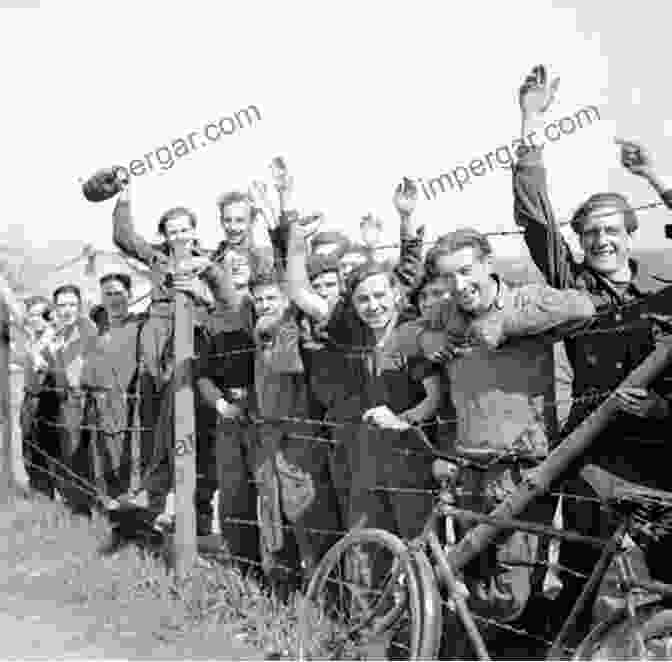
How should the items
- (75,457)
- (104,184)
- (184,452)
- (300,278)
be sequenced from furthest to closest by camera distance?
(75,457) → (104,184) → (184,452) → (300,278)

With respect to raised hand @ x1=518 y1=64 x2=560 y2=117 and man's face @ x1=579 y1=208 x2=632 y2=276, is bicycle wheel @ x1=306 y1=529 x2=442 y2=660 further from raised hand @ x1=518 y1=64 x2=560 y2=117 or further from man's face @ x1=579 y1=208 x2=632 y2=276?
raised hand @ x1=518 y1=64 x2=560 y2=117

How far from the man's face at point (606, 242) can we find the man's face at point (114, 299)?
4.16m

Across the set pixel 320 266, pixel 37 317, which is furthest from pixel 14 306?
pixel 320 266

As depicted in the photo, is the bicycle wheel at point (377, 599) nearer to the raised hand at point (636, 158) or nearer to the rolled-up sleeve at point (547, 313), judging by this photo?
the rolled-up sleeve at point (547, 313)

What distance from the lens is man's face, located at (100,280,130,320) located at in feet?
24.1

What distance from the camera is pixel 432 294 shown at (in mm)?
4617

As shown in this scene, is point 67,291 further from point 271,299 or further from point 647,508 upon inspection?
point 647,508

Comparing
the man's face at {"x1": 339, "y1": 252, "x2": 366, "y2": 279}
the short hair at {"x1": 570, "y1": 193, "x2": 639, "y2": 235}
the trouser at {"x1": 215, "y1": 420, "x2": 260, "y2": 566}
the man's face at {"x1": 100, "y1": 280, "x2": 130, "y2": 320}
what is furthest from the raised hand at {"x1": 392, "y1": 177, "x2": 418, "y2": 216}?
the man's face at {"x1": 100, "y1": 280, "x2": 130, "y2": 320}

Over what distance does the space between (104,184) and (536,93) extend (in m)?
3.63

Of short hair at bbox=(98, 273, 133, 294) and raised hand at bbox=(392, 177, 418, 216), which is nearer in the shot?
raised hand at bbox=(392, 177, 418, 216)

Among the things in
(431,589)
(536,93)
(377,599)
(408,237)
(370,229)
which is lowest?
(377,599)

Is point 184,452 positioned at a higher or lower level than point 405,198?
lower

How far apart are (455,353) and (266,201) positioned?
145 cm

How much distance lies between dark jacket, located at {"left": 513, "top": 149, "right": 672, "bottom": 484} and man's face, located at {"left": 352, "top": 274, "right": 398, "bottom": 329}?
2.19ft
